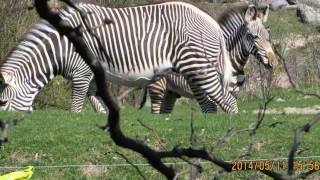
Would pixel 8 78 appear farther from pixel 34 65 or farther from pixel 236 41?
pixel 236 41

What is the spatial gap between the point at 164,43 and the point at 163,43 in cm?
2

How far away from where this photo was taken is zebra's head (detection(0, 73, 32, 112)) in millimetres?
11242

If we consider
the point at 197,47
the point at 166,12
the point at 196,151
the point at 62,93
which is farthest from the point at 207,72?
the point at 196,151

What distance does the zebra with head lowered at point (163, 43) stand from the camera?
37.3 feet

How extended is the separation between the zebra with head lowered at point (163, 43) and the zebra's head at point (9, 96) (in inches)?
48.2

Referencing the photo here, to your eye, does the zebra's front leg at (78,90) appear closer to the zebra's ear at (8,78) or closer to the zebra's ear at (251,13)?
the zebra's ear at (8,78)

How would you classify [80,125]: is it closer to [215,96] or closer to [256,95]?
[215,96]

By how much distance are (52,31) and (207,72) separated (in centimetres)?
230

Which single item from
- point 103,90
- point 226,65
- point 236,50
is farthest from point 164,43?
point 103,90

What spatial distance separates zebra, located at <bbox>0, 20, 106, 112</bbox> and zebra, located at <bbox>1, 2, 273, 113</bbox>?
0.52m

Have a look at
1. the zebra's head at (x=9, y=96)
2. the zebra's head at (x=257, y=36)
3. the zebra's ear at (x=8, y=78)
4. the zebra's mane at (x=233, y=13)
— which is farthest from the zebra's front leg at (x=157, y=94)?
the zebra's ear at (x=8, y=78)

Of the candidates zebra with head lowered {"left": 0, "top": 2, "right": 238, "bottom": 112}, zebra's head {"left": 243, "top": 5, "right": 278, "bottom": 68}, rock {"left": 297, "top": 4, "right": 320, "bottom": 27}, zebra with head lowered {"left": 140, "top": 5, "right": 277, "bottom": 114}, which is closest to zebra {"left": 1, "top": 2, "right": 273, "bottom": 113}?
zebra with head lowered {"left": 0, "top": 2, "right": 238, "bottom": 112}

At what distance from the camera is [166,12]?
11.8 meters

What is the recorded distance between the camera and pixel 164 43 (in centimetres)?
1149
